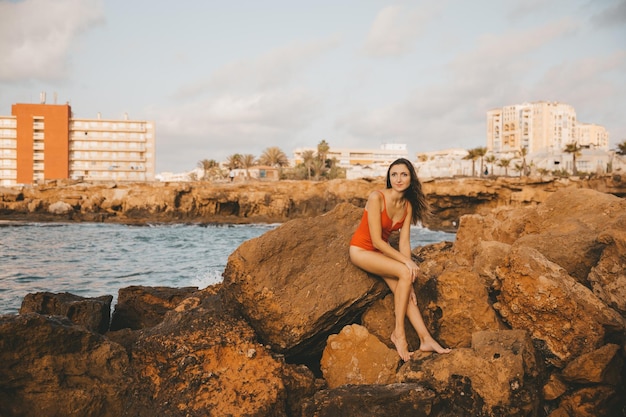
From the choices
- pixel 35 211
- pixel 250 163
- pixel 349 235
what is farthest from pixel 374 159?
pixel 349 235

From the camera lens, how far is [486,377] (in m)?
3.64

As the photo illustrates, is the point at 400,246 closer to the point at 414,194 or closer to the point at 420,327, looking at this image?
the point at 414,194

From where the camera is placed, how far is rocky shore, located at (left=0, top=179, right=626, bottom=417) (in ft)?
12.2

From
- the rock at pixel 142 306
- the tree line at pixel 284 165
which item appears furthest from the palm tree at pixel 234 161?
the rock at pixel 142 306

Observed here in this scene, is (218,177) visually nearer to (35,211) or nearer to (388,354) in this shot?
(35,211)

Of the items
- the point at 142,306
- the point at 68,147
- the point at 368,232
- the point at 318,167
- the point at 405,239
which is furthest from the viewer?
the point at 68,147

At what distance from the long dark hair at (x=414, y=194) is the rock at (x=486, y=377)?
1.53 meters

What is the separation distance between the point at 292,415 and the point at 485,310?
1.94 meters

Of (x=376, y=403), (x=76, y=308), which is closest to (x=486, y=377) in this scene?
(x=376, y=403)

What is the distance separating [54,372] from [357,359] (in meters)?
2.47

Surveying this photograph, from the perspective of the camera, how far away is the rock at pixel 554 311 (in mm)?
4047

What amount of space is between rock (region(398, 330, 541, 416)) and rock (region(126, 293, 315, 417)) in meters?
0.99

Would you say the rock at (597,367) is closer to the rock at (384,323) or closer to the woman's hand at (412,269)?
the rock at (384,323)

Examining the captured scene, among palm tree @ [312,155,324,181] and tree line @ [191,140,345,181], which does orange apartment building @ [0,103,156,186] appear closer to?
tree line @ [191,140,345,181]
